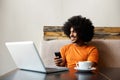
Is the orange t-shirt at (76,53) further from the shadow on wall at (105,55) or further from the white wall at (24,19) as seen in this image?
the white wall at (24,19)

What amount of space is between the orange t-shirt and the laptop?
2.23ft

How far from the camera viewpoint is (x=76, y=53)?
2.29 m

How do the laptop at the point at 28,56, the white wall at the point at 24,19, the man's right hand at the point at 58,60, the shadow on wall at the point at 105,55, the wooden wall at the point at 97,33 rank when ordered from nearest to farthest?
the laptop at the point at 28,56 → the man's right hand at the point at 58,60 → the shadow on wall at the point at 105,55 → the wooden wall at the point at 97,33 → the white wall at the point at 24,19

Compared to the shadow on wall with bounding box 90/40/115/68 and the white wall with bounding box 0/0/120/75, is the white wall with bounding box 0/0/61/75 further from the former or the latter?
the shadow on wall with bounding box 90/40/115/68

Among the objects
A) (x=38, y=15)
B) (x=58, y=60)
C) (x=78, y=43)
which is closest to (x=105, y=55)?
(x=78, y=43)

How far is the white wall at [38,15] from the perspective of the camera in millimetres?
2621

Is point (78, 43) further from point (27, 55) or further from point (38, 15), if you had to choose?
point (27, 55)

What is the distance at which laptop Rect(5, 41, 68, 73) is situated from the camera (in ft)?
4.58

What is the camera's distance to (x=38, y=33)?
9.09 feet

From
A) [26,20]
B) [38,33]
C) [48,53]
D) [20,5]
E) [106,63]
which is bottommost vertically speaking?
[106,63]

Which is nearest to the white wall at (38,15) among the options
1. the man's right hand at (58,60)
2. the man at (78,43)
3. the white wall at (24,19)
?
the white wall at (24,19)

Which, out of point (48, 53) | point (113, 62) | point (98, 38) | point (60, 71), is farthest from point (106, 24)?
point (60, 71)

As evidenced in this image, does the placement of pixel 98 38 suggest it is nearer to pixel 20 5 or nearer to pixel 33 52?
pixel 20 5

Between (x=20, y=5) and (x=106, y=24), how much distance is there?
3.50ft
